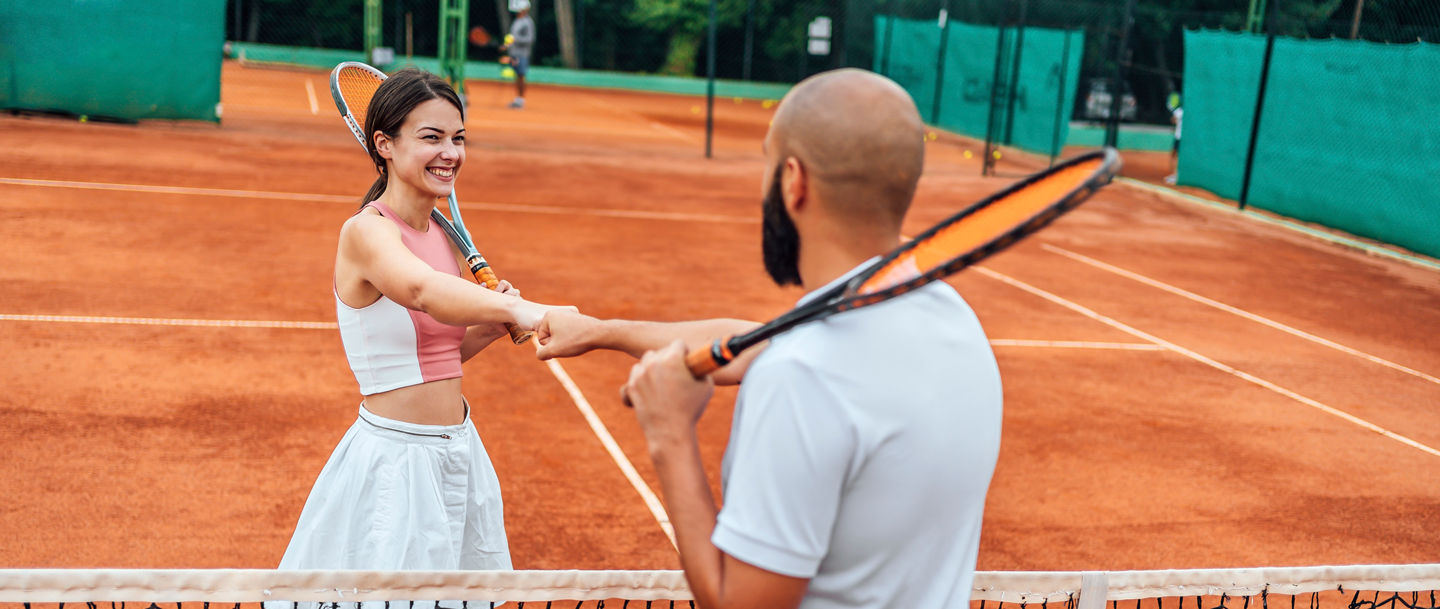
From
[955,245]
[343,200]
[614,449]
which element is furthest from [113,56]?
[955,245]

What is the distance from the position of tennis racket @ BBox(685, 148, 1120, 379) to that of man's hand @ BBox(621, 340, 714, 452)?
22 mm

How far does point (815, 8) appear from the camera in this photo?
35469 mm

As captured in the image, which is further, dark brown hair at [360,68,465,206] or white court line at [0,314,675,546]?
white court line at [0,314,675,546]

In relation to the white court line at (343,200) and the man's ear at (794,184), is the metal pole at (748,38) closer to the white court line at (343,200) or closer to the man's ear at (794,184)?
the white court line at (343,200)

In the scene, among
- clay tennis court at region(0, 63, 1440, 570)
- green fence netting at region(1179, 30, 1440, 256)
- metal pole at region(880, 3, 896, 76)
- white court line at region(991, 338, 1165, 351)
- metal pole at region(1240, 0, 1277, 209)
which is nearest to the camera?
clay tennis court at region(0, 63, 1440, 570)

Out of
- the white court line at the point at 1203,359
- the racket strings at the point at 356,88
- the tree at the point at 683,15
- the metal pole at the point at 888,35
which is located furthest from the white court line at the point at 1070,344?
the tree at the point at 683,15

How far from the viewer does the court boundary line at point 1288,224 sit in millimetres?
14641

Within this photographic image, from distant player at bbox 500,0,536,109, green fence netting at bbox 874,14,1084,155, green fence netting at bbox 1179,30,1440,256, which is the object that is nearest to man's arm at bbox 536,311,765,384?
green fence netting at bbox 1179,30,1440,256

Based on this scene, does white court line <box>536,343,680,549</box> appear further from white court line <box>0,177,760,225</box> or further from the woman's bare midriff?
white court line <box>0,177,760,225</box>

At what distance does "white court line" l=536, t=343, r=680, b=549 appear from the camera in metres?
5.63

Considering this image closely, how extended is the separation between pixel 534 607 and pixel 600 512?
0.89 metres

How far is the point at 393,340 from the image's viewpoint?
9.87 ft

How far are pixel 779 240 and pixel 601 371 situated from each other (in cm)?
617

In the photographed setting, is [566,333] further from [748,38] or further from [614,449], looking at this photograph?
[748,38]
